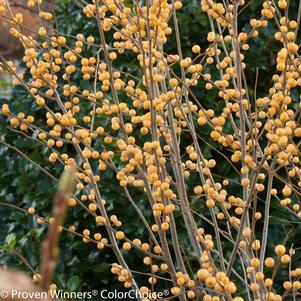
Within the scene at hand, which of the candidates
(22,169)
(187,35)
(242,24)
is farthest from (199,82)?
(22,169)

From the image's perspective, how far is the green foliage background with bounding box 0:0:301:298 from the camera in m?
3.14

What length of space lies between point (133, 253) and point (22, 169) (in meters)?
0.74

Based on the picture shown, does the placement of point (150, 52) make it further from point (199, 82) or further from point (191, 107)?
point (199, 82)

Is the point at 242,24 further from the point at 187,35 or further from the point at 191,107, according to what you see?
the point at 191,107

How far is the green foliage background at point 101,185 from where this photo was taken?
314 cm

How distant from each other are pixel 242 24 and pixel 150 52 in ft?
5.58

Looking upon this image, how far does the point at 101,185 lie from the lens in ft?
10.3

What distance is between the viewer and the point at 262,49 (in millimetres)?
3266

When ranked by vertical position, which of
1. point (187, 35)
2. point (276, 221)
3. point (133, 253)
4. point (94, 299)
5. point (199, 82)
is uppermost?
point (187, 35)

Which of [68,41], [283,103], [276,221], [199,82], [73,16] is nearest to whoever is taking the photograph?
[283,103]

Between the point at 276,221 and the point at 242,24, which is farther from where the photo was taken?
the point at 242,24

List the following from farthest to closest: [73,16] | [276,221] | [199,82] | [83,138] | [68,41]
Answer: [73,16] → [68,41] → [199,82] → [276,221] → [83,138]

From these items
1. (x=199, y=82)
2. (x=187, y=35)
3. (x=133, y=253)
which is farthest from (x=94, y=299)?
(x=187, y=35)

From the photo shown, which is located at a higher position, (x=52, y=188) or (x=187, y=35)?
(x=187, y=35)
